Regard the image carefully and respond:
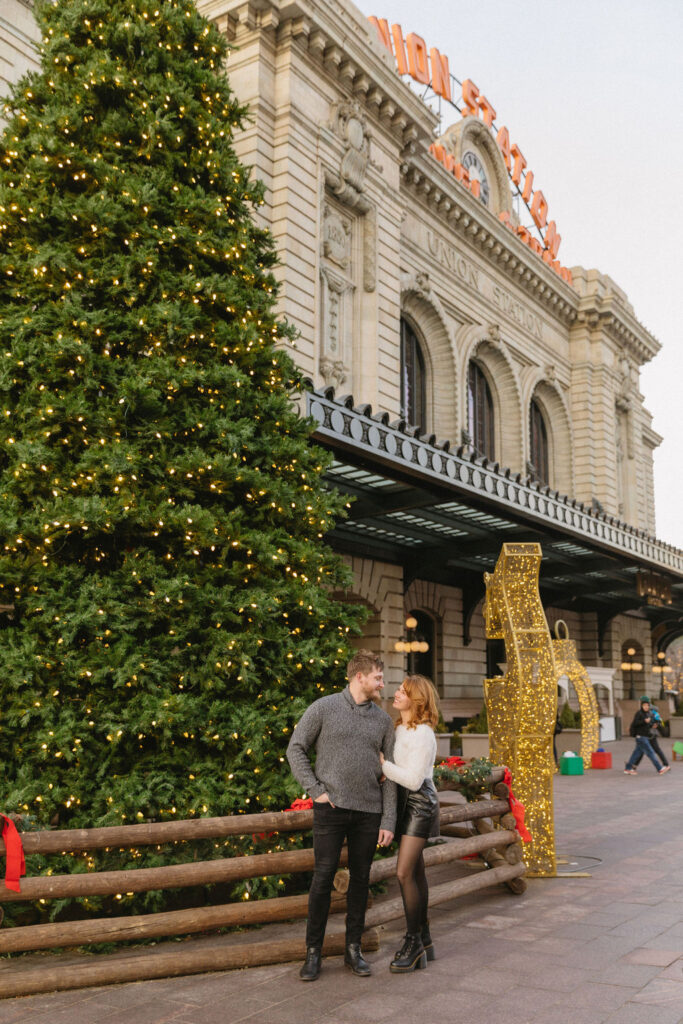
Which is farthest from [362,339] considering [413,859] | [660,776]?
[413,859]

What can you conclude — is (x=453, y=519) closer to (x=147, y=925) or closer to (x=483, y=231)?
(x=483, y=231)

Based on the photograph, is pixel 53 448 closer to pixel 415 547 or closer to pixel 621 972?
pixel 621 972

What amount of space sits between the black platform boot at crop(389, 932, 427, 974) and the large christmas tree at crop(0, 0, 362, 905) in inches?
57.4

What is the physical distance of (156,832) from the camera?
552cm

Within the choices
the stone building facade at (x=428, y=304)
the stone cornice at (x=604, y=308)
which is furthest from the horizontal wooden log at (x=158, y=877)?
the stone cornice at (x=604, y=308)

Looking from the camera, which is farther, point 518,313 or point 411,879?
point 518,313

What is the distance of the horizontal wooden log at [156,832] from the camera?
5250mm

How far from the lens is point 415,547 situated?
24.7 meters

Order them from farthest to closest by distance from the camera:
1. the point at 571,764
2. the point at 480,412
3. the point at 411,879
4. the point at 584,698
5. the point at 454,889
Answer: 1. the point at 480,412
2. the point at 584,698
3. the point at 571,764
4. the point at 454,889
5. the point at 411,879

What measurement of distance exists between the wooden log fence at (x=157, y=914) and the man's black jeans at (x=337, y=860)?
0.20 metres

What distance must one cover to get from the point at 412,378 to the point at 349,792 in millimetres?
26621

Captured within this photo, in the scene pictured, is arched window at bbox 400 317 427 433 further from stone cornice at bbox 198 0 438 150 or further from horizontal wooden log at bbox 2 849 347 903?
horizontal wooden log at bbox 2 849 347 903

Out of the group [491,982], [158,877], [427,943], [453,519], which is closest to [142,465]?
[158,877]

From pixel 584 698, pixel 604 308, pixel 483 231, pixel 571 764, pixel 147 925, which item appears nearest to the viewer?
pixel 147 925
